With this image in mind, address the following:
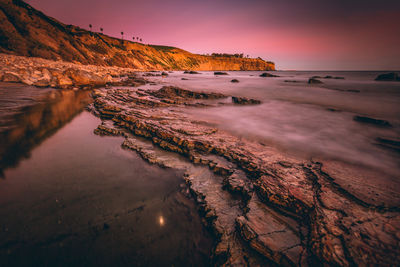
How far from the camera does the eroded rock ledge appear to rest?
1.77 m

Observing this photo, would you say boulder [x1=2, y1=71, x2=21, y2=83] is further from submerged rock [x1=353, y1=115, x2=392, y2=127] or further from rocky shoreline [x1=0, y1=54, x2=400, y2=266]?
submerged rock [x1=353, y1=115, x2=392, y2=127]

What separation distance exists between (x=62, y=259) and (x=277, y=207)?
10.5 ft

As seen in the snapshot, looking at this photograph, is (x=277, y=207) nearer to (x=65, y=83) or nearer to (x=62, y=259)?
(x=62, y=259)

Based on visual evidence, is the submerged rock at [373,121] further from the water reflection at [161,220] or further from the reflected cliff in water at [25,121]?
the reflected cliff in water at [25,121]

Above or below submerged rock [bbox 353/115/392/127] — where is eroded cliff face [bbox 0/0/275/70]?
above

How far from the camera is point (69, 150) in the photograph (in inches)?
170

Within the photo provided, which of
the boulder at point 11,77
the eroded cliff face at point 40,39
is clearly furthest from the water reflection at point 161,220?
the eroded cliff face at point 40,39

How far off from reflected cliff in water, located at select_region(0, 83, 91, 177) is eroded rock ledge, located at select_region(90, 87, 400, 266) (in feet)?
9.82

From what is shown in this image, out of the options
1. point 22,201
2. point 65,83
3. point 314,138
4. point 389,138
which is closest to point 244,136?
point 314,138

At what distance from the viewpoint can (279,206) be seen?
97.6 inches

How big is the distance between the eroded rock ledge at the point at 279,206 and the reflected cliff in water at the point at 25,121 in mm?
2995

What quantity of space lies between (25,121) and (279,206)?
9327 millimetres

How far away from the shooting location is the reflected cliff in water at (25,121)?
4.12 meters

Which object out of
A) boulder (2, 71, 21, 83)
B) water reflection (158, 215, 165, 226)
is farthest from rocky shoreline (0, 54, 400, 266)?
boulder (2, 71, 21, 83)
